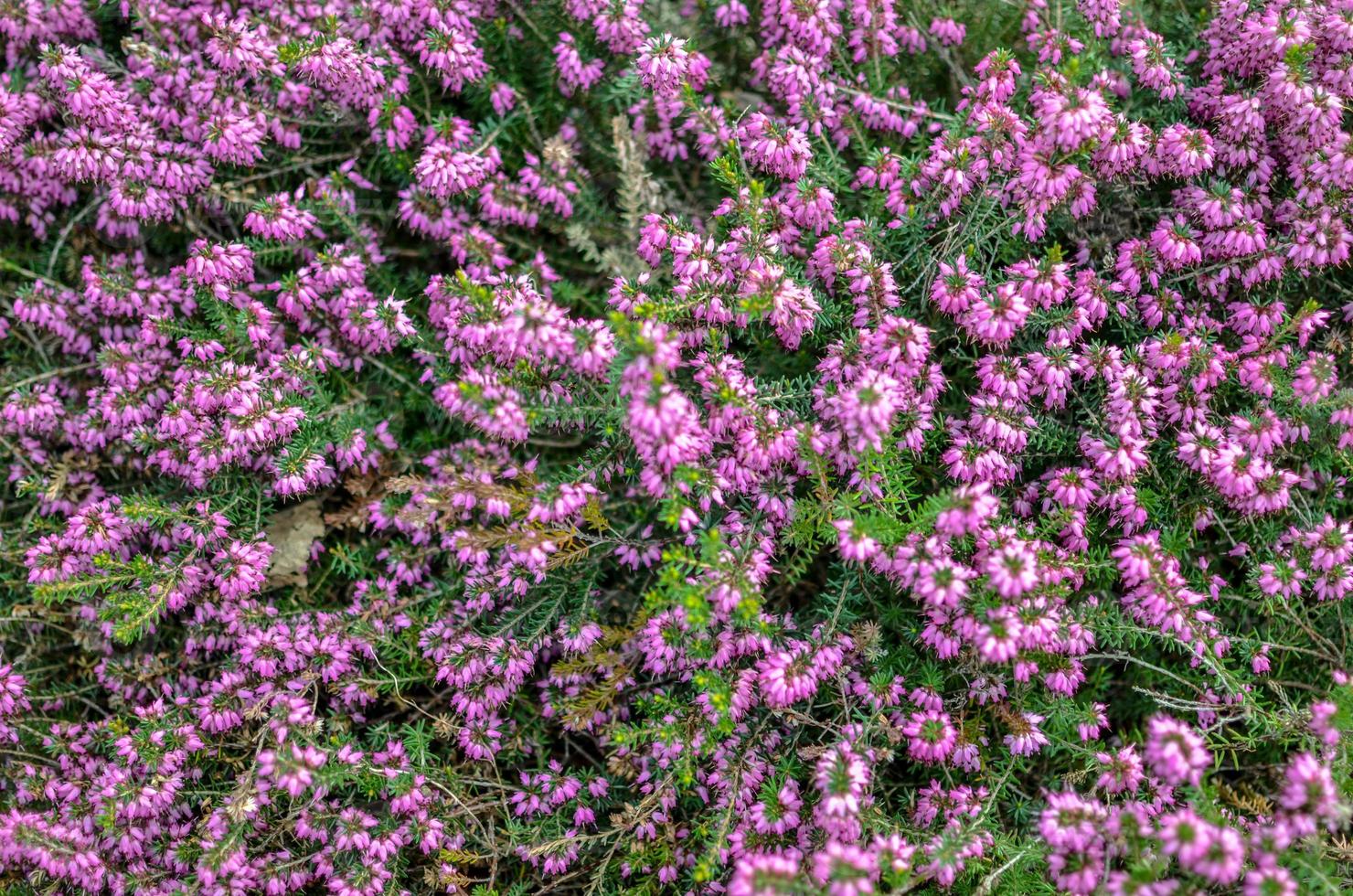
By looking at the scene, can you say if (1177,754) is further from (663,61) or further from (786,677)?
(663,61)

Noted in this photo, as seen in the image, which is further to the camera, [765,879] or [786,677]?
[786,677]

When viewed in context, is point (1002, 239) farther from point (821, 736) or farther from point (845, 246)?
point (821, 736)

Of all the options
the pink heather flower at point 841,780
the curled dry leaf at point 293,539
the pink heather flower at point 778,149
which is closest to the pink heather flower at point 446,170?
the pink heather flower at point 778,149

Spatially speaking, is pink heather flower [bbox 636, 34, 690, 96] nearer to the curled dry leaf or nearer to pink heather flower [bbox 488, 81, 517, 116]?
pink heather flower [bbox 488, 81, 517, 116]

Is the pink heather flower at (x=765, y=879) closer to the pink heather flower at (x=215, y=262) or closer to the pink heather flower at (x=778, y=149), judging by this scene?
the pink heather flower at (x=778, y=149)

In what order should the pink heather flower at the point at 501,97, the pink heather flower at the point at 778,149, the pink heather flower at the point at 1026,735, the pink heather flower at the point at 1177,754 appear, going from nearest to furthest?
the pink heather flower at the point at 1177,754, the pink heather flower at the point at 1026,735, the pink heather flower at the point at 778,149, the pink heather flower at the point at 501,97

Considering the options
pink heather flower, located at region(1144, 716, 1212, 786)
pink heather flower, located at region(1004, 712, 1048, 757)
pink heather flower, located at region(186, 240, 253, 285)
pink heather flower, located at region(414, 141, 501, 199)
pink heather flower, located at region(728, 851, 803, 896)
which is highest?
pink heather flower, located at region(414, 141, 501, 199)

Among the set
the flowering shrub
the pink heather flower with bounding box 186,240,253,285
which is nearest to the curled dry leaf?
the flowering shrub

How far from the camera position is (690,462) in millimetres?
4047

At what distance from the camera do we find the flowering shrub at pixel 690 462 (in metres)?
4.07

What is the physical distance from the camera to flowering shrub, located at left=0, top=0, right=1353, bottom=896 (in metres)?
4.07

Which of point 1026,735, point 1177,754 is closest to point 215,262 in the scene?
point 1026,735

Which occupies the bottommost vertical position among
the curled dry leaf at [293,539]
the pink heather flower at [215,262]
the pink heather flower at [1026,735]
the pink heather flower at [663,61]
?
the curled dry leaf at [293,539]

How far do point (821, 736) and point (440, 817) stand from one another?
194cm
